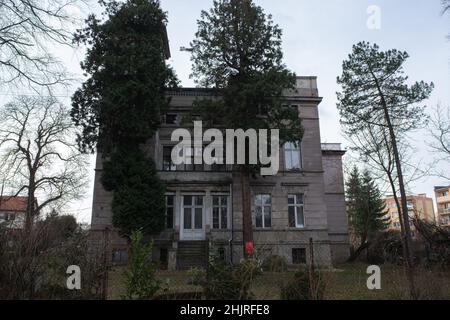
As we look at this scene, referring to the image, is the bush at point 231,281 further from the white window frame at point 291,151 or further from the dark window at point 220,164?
the white window frame at point 291,151

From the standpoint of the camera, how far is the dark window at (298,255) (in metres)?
24.1

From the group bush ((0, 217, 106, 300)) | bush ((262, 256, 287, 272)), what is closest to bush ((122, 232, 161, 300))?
bush ((0, 217, 106, 300))

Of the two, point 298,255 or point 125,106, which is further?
point 298,255

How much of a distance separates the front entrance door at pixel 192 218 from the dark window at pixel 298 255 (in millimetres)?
6174

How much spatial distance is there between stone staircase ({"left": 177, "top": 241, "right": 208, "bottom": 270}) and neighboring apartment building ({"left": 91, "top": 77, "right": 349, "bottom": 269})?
6 centimetres

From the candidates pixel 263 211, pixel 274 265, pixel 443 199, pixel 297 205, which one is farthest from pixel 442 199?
pixel 274 265

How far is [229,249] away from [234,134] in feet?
25.6

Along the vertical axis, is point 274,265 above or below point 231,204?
below

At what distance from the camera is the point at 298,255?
24234 millimetres

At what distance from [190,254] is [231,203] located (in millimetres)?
4527

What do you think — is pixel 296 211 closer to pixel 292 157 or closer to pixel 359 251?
pixel 292 157

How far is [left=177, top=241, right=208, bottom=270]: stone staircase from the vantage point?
21.9 meters

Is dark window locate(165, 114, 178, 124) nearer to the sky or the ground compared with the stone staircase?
nearer to the sky

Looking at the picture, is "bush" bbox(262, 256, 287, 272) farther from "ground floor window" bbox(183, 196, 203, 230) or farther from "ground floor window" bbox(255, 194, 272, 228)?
"ground floor window" bbox(183, 196, 203, 230)
